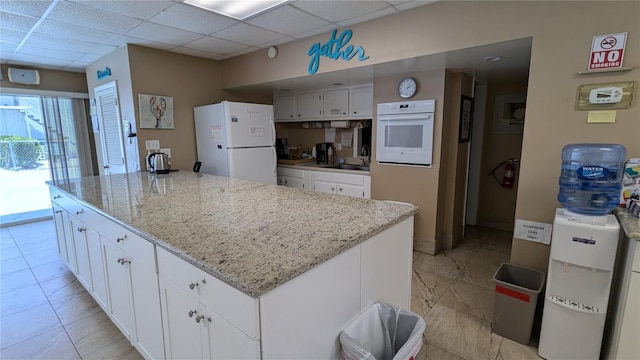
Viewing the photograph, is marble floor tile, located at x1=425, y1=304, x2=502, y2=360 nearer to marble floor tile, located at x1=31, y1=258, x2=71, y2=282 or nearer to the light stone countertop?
the light stone countertop

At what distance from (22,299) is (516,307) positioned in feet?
12.7

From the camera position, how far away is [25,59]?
399cm

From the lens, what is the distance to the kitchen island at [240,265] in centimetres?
103

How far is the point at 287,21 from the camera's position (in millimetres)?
2781

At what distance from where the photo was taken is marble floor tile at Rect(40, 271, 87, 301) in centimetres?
A: 262

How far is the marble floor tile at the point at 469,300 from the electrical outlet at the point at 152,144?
357cm

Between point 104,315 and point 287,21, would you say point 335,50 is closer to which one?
point 287,21

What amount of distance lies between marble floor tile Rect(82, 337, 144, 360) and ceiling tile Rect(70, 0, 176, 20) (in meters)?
2.53

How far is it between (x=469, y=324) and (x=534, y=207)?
0.96 metres

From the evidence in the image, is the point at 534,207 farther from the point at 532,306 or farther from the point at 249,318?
the point at 249,318

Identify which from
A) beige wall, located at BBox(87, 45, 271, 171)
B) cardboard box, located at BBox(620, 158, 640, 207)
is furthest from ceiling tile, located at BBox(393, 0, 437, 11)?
beige wall, located at BBox(87, 45, 271, 171)

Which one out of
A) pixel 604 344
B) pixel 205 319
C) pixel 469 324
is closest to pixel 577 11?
pixel 604 344

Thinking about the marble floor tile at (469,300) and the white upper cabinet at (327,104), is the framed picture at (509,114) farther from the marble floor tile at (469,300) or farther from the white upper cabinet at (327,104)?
the marble floor tile at (469,300)

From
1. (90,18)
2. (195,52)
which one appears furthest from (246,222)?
(195,52)
